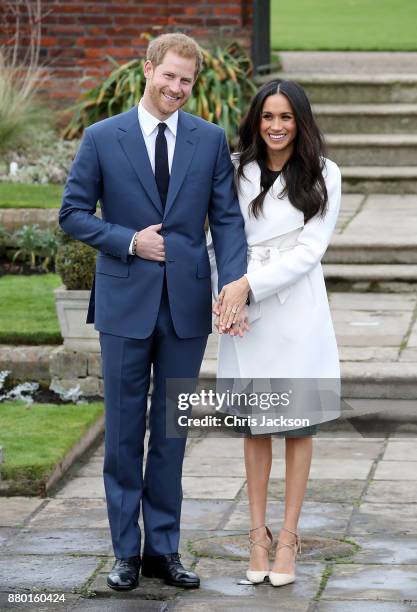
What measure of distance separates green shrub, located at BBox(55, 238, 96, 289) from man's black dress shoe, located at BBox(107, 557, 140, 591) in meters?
3.04

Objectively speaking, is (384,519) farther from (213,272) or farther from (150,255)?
(150,255)

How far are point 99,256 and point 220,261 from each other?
44cm

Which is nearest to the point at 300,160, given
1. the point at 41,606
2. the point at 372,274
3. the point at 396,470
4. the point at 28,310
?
the point at 41,606

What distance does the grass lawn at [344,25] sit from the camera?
17.4m

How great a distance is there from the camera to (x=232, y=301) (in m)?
4.92

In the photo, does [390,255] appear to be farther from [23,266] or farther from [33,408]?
[33,408]

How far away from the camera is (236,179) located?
5.08 m

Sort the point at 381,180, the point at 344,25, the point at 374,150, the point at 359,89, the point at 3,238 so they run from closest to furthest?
the point at 3,238 < the point at 381,180 < the point at 374,150 < the point at 359,89 < the point at 344,25

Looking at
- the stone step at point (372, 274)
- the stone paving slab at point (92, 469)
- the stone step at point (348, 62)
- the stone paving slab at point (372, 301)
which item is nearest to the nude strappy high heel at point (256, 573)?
the stone paving slab at point (92, 469)

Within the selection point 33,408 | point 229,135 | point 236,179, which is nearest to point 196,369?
point 236,179

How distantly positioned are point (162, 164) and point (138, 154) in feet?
0.32

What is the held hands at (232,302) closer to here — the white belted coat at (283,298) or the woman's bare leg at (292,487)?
the white belted coat at (283,298)

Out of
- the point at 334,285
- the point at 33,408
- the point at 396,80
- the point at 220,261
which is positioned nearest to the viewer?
the point at 220,261

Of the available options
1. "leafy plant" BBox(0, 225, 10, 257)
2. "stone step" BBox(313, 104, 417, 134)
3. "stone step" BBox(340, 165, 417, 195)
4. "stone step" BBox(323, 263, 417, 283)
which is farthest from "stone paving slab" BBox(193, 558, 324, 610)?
"stone step" BBox(313, 104, 417, 134)
